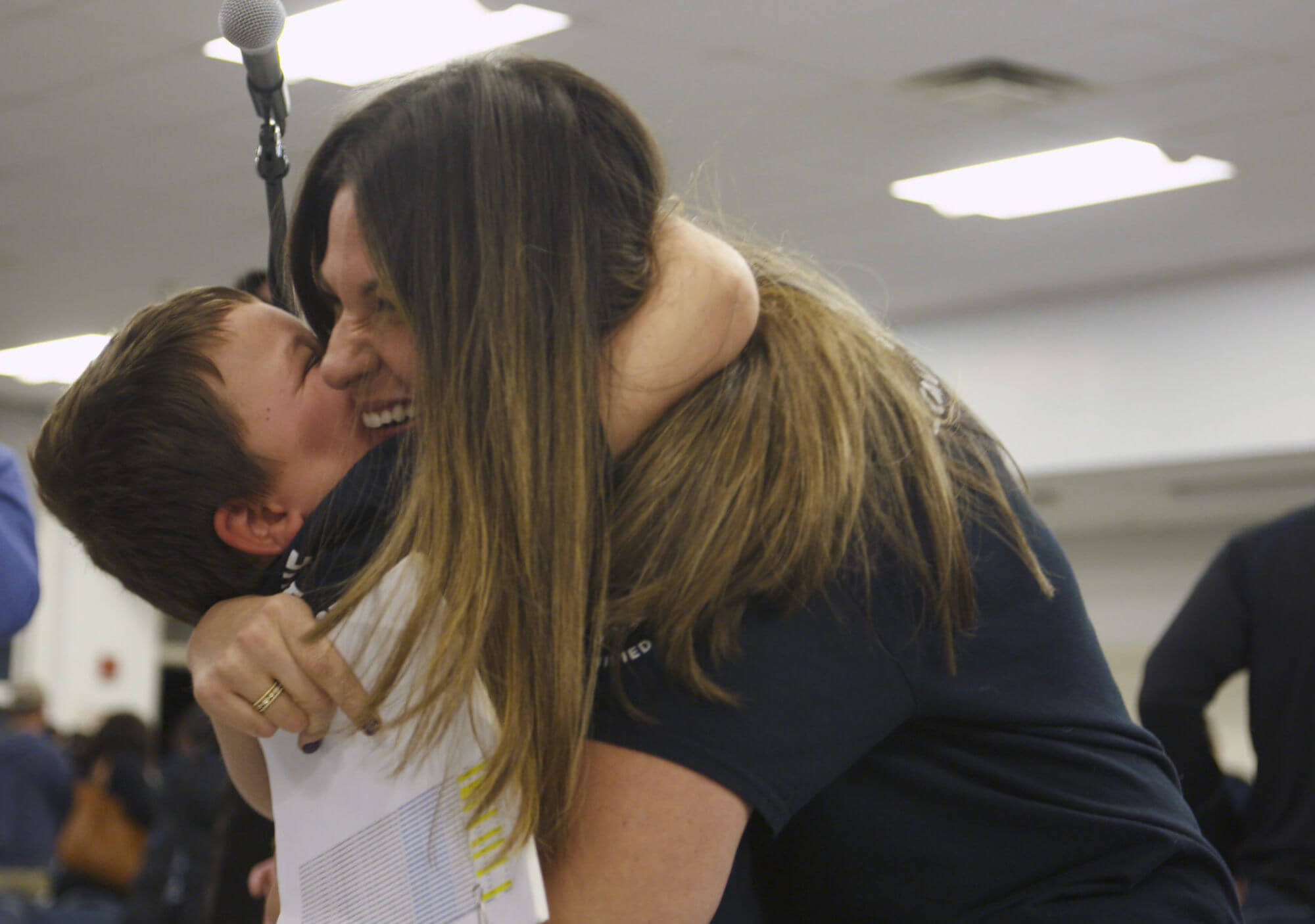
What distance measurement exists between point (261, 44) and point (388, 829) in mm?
744

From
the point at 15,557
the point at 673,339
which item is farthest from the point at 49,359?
the point at 673,339

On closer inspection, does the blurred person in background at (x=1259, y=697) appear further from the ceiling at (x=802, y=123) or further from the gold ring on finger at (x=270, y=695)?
the gold ring on finger at (x=270, y=695)

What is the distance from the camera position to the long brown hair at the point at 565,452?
95 centimetres

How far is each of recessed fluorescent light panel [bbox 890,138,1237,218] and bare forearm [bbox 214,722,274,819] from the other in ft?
14.7

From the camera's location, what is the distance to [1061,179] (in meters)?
5.65

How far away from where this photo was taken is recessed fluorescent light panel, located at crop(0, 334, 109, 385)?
26.1 feet

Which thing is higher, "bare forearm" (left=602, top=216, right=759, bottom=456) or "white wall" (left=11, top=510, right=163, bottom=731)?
"bare forearm" (left=602, top=216, right=759, bottom=456)

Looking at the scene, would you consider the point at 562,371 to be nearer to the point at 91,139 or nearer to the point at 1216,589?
the point at 1216,589

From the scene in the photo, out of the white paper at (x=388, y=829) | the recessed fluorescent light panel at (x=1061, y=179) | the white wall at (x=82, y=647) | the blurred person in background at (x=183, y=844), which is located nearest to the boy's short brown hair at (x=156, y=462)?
the white paper at (x=388, y=829)

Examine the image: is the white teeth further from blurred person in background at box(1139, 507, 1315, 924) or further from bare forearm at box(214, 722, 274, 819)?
blurred person in background at box(1139, 507, 1315, 924)

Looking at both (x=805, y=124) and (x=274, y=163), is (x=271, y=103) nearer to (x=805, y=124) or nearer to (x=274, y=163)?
(x=274, y=163)

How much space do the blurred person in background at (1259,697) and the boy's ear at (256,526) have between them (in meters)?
1.89

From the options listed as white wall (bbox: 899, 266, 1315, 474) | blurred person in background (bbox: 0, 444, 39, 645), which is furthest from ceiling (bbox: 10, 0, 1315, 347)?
blurred person in background (bbox: 0, 444, 39, 645)

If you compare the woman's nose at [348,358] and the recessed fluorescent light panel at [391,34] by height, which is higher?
the woman's nose at [348,358]
